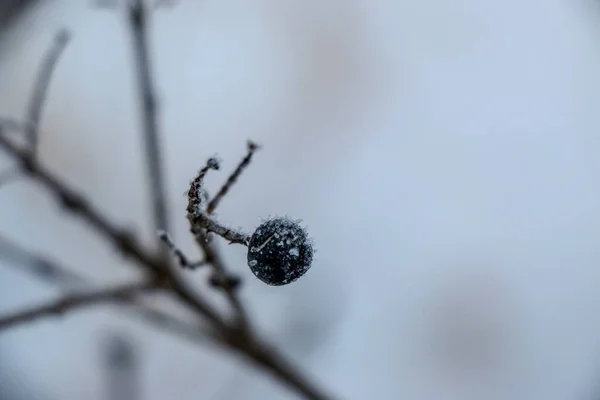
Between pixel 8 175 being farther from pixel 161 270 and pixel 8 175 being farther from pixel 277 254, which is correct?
pixel 277 254

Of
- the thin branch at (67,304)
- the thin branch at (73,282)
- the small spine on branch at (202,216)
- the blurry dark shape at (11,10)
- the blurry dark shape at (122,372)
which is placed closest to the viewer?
the small spine on branch at (202,216)

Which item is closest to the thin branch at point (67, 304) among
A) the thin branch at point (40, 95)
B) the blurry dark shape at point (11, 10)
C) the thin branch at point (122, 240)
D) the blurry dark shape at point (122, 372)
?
the thin branch at point (122, 240)

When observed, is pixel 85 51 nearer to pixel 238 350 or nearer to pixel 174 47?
pixel 174 47

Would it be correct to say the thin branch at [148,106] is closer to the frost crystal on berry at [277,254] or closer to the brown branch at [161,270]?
the brown branch at [161,270]

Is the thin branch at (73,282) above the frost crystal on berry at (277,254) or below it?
above

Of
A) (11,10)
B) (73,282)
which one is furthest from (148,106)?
(11,10)

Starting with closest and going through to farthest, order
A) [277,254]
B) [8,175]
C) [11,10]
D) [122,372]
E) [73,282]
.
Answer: [277,254], [8,175], [73,282], [122,372], [11,10]
